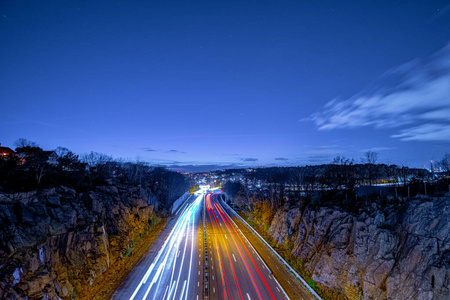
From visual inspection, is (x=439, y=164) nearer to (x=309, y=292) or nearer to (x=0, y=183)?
(x=309, y=292)

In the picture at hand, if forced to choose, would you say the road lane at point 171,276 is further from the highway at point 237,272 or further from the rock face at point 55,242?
the rock face at point 55,242

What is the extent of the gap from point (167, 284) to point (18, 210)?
1655 centimetres

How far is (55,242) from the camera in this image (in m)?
21.9

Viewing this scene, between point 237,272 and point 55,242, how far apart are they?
19901 millimetres

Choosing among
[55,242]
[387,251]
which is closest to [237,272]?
[387,251]

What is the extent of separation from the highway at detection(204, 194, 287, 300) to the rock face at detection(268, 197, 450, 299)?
596 cm

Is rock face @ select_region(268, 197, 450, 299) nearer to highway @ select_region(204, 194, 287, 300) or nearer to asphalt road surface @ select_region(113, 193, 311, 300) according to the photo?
asphalt road surface @ select_region(113, 193, 311, 300)

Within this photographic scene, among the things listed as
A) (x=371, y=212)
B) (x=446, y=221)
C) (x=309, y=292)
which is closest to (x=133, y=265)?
(x=309, y=292)

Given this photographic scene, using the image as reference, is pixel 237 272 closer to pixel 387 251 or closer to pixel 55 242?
pixel 387 251

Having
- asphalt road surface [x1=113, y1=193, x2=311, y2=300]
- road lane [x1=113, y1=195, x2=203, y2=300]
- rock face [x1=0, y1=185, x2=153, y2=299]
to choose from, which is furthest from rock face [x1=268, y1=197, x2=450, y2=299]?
rock face [x1=0, y1=185, x2=153, y2=299]

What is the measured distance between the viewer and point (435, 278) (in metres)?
16.2

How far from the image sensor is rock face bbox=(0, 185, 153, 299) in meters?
17.2

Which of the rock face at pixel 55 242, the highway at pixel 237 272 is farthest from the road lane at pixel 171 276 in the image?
the rock face at pixel 55 242

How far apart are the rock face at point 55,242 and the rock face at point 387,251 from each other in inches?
1015
